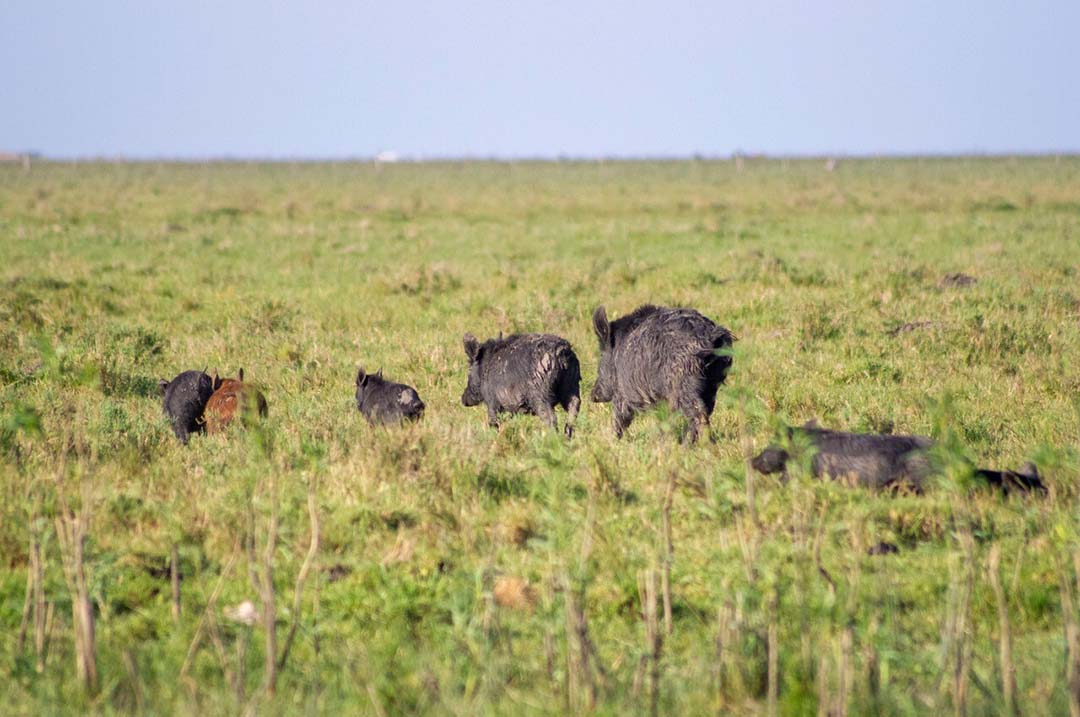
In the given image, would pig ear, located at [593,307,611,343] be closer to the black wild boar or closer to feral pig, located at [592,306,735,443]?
feral pig, located at [592,306,735,443]

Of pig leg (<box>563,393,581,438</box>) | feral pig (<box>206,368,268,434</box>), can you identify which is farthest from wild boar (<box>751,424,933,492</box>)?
feral pig (<box>206,368,268,434</box>)

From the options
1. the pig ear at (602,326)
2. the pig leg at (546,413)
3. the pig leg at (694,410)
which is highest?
the pig ear at (602,326)

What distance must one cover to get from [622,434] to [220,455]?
3050 mm

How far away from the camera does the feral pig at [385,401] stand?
28.7ft

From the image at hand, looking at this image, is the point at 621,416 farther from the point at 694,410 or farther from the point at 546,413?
the point at 694,410

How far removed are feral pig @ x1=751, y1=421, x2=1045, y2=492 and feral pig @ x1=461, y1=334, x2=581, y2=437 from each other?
7.37ft

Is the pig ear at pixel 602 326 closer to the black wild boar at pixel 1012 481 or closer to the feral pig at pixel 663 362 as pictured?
the feral pig at pixel 663 362

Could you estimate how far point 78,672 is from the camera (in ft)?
13.5

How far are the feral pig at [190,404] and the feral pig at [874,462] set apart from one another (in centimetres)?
449

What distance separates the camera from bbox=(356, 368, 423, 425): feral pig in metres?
8.76

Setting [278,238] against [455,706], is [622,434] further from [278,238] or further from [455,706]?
[278,238]

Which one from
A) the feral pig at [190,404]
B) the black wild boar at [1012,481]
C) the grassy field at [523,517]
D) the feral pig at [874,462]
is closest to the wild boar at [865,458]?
the feral pig at [874,462]

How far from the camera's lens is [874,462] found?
658cm

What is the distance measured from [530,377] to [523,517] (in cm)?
317
